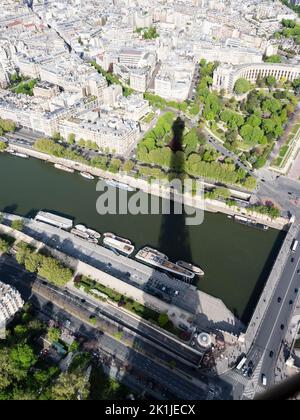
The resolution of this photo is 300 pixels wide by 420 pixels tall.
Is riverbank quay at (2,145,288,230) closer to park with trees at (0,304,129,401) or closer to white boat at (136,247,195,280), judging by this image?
white boat at (136,247,195,280)

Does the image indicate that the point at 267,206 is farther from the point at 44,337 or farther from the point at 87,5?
the point at 87,5

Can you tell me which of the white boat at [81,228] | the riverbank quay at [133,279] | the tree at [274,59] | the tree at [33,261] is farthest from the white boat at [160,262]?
the tree at [274,59]

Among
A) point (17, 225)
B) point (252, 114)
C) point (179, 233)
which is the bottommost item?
point (179, 233)

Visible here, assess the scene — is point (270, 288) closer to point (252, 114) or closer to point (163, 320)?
point (163, 320)

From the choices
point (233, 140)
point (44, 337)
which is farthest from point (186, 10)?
point (44, 337)

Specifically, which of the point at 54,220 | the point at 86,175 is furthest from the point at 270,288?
the point at 86,175

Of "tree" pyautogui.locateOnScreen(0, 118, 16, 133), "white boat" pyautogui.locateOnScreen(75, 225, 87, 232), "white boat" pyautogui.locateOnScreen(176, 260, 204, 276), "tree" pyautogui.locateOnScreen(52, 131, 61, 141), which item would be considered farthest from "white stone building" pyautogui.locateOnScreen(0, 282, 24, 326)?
"tree" pyautogui.locateOnScreen(0, 118, 16, 133)

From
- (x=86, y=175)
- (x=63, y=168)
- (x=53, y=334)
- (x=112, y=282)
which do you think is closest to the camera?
(x=53, y=334)

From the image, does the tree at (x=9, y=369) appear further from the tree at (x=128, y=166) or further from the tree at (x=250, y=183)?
the tree at (x=250, y=183)
